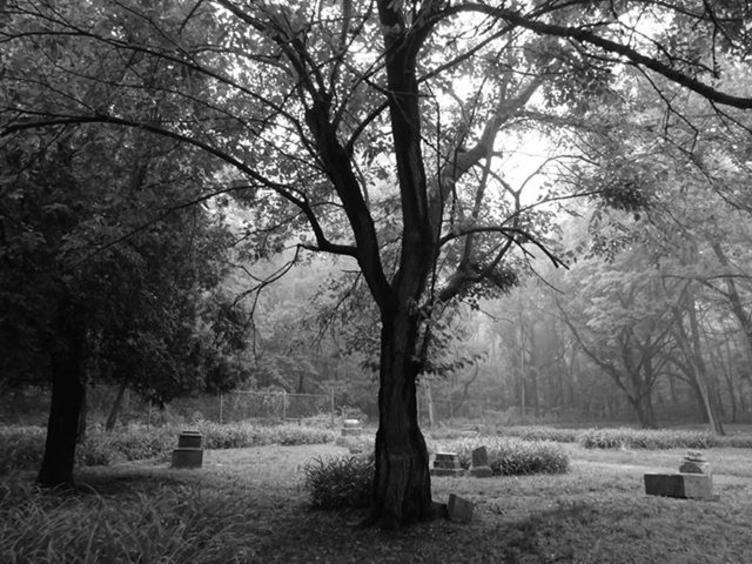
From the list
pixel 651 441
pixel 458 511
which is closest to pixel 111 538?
pixel 458 511

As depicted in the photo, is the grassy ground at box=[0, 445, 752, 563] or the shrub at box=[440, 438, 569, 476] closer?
the grassy ground at box=[0, 445, 752, 563]

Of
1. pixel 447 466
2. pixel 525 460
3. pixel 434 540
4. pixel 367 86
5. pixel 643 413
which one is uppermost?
pixel 367 86

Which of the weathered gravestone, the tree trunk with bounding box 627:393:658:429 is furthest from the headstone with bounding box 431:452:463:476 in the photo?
the tree trunk with bounding box 627:393:658:429

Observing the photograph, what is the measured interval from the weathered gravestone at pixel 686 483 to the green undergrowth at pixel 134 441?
9.40 m

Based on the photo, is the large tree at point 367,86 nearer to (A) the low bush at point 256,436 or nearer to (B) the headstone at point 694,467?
(B) the headstone at point 694,467

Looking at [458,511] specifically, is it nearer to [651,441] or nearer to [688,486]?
[688,486]

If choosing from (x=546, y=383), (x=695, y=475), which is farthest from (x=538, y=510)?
(x=546, y=383)

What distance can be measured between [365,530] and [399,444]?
3.31 ft

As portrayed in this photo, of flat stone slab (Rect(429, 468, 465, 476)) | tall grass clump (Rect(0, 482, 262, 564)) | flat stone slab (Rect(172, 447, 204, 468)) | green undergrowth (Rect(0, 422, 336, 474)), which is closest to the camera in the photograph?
tall grass clump (Rect(0, 482, 262, 564))

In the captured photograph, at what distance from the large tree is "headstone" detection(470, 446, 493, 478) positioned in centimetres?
466

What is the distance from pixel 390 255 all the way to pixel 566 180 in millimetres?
3097

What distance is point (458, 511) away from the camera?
6527 mm

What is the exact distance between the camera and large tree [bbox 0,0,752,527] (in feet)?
15.4

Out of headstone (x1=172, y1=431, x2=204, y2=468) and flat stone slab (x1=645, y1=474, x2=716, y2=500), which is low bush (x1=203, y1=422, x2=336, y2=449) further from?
flat stone slab (x1=645, y1=474, x2=716, y2=500)
